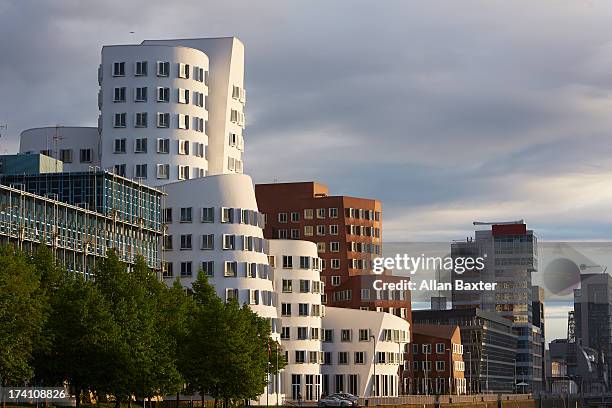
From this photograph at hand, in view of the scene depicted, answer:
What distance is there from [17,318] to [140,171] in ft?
275

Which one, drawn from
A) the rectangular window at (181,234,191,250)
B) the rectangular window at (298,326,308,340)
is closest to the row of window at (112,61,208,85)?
the rectangular window at (181,234,191,250)

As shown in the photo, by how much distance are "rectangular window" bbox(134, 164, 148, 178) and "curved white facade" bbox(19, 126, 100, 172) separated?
10791 millimetres

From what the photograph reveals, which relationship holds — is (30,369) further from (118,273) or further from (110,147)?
(110,147)

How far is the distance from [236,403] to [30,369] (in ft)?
155

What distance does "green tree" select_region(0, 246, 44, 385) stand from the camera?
9613cm

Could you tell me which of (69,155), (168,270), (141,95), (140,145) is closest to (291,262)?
(168,270)

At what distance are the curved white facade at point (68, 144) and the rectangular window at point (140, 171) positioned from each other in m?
10.8

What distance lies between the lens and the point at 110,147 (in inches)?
7141

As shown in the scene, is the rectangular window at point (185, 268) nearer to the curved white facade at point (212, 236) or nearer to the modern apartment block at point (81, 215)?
the curved white facade at point (212, 236)

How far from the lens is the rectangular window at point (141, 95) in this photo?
180750 millimetres

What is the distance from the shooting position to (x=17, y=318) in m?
97.4

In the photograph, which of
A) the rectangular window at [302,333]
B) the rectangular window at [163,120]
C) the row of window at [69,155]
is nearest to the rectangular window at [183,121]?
the rectangular window at [163,120]

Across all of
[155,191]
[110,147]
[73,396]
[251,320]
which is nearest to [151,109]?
[110,147]

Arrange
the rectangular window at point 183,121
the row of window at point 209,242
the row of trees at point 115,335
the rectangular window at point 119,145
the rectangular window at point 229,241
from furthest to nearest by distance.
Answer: the rectangular window at point 183,121 → the rectangular window at point 119,145 → the rectangular window at point 229,241 → the row of window at point 209,242 → the row of trees at point 115,335
